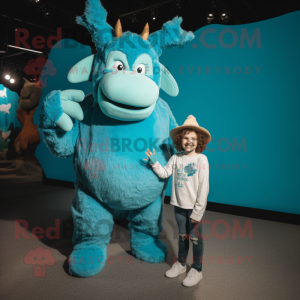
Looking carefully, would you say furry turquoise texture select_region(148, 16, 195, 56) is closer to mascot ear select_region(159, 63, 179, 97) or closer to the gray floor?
mascot ear select_region(159, 63, 179, 97)

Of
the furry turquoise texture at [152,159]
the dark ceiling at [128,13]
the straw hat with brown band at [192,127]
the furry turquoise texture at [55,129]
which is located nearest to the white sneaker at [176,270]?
the furry turquoise texture at [152,159]

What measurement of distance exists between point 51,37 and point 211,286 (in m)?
4.18

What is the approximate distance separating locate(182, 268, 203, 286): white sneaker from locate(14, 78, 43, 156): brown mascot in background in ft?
12.2

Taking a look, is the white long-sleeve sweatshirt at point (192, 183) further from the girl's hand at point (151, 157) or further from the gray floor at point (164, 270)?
the gray floor at point (164, 270)

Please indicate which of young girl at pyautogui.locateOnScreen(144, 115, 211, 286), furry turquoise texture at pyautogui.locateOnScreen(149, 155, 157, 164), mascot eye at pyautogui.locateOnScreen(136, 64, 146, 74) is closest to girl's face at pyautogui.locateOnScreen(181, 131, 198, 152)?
young girl at pyautogui.locateOnScreen(144, 115, 211, 286)

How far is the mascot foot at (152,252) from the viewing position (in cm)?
174

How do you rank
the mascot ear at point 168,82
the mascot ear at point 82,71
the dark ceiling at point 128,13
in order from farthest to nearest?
the dark ceiling at point 128,13 → the mascot ear at point 168,82 → the mascot ear at point 82,71

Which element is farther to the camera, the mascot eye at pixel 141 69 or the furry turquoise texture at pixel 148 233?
the furry turquoise texture at pixel 148 233

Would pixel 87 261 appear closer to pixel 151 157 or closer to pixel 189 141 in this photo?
pixel 151 157

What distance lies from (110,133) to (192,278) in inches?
37.7

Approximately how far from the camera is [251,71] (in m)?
2.82

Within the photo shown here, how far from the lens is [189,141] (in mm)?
1562

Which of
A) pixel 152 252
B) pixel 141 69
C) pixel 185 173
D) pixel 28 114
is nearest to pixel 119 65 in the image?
pixel 141 69

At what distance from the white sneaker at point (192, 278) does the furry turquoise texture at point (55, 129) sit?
1.02 meters
